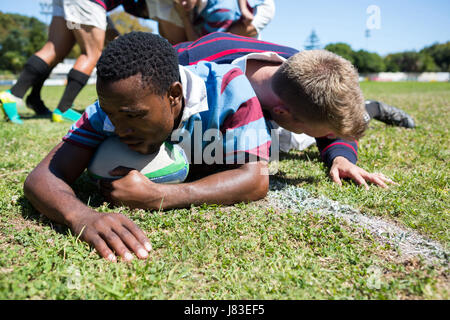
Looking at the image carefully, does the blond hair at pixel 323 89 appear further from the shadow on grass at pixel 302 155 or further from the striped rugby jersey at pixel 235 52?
the shadow on grass at pixel 302 155

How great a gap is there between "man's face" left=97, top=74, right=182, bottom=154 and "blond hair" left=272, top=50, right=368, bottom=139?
86 centimetres

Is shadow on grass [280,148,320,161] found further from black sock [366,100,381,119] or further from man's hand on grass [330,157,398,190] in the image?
black sock [366,100,381,119]

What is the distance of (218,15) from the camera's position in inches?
204

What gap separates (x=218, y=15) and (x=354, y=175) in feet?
10.9

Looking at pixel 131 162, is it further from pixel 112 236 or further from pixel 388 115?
pixel 388 115

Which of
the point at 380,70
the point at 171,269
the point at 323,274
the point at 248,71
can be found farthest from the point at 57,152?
the point at 380,70

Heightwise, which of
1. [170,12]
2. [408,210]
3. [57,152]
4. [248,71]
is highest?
[170,12]

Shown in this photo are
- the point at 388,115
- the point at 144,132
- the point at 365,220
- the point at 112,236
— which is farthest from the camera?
the point at 388,115

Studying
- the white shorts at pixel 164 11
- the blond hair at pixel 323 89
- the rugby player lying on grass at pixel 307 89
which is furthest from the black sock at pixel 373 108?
the white shorts at pixel 164 11

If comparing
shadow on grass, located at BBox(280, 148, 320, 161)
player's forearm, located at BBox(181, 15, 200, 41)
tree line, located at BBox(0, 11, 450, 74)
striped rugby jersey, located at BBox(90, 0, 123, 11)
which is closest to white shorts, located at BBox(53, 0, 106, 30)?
striped rugby jersey, located at BBox(90, 0, 123, 11)

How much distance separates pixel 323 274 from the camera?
5.90 feet

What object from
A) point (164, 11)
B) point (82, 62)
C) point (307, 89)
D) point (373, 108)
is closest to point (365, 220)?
point (307, 89)
